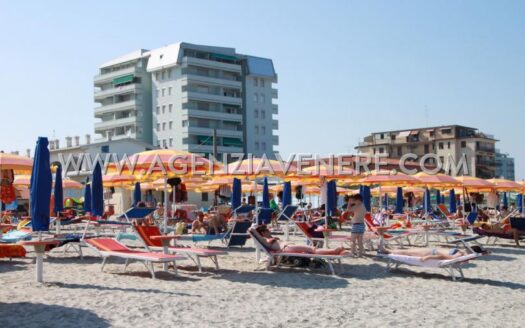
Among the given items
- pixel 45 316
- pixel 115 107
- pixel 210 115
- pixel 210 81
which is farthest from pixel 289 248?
pixel 115 107

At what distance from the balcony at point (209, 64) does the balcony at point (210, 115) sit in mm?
5562

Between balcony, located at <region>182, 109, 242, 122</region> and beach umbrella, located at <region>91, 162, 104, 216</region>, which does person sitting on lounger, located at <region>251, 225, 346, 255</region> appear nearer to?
beach umbrella, located at <region>91, 162, 104, 216</region>

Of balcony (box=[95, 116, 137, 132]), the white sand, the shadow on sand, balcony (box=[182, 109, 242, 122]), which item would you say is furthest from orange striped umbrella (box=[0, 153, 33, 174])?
balcony (box=[95, 116, 137, 132])

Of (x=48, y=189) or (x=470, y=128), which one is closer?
(x=48, y=189)

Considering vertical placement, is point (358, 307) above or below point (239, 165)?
below

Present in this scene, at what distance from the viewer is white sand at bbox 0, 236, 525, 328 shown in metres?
6.70

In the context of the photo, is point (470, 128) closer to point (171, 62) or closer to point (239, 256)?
point (171, 62)

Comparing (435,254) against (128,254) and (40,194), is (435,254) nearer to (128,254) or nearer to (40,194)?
(128,254)

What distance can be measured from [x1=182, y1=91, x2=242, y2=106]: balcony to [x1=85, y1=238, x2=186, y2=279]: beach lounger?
66.8 metres

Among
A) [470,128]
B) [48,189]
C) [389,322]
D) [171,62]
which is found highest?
[171,62]

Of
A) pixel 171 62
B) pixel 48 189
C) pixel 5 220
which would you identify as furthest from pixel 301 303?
pixel 171 62

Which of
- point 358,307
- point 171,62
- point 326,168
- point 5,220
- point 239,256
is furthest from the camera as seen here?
point 171,62

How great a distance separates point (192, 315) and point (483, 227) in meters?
12.0

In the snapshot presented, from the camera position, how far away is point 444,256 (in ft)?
32.9
